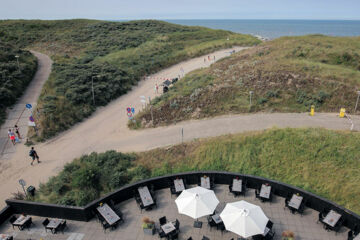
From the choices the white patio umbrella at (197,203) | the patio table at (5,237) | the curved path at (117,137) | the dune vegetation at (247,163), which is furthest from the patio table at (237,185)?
the patio table at (5,237)

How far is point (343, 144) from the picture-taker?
15461 mm

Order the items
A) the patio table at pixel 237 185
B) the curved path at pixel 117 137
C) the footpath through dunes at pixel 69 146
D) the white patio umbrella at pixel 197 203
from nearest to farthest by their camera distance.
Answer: the white patio umbrella at pixel 197 203 → the patio table at pixel 237 185 → the footpath through dunes at pixel 69 146 → the curved path at pixel 117 137

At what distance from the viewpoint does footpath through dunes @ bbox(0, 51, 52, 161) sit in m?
19.3

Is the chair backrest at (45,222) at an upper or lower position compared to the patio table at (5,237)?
upper

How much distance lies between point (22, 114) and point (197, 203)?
72.8 feet

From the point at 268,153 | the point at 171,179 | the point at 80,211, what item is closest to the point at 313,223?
the point at 268,153

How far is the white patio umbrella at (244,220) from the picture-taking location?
8961 mm

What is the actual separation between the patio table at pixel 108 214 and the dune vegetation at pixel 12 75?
17.6 m

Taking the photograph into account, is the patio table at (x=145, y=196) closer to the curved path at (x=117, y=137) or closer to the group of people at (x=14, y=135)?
the curved path at (x=117, y=137)

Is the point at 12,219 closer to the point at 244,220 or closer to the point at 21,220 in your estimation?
the point at 21,220

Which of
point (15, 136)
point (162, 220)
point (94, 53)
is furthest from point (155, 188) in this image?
point (94, 53)

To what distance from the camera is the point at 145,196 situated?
1200 cm

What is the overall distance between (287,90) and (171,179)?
1607cm

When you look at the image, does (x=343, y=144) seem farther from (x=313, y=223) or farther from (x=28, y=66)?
(x=28, y=66)
